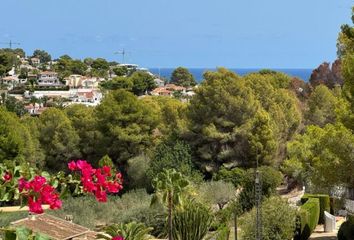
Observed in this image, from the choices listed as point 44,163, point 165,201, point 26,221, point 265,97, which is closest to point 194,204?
point 165,201

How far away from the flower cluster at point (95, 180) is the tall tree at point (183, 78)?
132 meters

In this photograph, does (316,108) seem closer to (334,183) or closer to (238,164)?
(238,164)

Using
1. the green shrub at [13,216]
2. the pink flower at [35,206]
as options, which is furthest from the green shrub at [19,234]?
the green shrub at [13,216]

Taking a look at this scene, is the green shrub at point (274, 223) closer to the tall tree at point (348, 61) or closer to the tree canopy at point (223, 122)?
the tall tree at point (348, 61)

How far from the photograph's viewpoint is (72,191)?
482 cm

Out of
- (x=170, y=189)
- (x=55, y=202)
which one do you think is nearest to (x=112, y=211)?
(x=170, y=189)

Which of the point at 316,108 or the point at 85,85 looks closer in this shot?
the point at 316,108

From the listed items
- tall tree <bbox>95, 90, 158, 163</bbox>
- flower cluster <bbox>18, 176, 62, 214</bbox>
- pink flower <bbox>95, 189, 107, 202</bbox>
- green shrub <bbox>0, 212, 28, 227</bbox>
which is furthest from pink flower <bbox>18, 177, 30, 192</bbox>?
tall tree <bbox>95, 90, 158, 163</bbox>

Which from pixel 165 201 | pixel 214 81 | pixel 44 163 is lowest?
pixel 44 163

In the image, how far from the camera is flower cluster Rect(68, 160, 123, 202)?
477 centimetres

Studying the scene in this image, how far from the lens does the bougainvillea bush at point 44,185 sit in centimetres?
413

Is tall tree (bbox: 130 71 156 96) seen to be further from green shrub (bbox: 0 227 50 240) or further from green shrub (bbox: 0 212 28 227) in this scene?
green shrub (bbox: 0 227 50 240)

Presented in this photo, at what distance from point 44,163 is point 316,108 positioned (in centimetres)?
1880

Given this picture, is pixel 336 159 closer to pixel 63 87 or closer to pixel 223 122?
pixel 223 122
